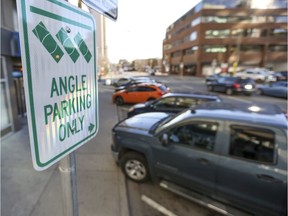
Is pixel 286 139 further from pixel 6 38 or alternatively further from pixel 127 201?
pixel 6 38

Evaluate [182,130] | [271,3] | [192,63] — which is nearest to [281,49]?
[271,3]

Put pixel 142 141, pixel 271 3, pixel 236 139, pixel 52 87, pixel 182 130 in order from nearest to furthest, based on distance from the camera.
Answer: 1. pixel 52 87
2. pixel 236 139
3. pixel 182 130
4. pixel 142 141
5. pixel 271 3

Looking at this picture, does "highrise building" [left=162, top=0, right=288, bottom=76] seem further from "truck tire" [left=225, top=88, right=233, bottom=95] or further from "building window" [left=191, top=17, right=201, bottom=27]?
"truck tire" [left=225, top=88, right=233, bottom=95]

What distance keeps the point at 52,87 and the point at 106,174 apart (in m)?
3.55

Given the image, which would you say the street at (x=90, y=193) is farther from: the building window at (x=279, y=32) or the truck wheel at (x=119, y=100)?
the building window at (x=279, y=32)

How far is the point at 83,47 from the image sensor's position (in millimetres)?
1074

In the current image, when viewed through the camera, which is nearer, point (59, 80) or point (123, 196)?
point (59, 80)

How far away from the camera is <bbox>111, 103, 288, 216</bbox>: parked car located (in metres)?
2.46

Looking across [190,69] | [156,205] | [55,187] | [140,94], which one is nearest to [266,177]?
[156,205]

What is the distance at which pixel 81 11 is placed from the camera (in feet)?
3.38

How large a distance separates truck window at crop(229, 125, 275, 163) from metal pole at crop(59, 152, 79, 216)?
2.27 meters

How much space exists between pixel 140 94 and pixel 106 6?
37.0 feet

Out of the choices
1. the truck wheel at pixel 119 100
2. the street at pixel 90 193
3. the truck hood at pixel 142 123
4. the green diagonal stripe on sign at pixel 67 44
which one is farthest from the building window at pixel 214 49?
the green diagonal stripe on sign at pixel 67 44

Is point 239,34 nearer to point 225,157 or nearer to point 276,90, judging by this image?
point 276,90
